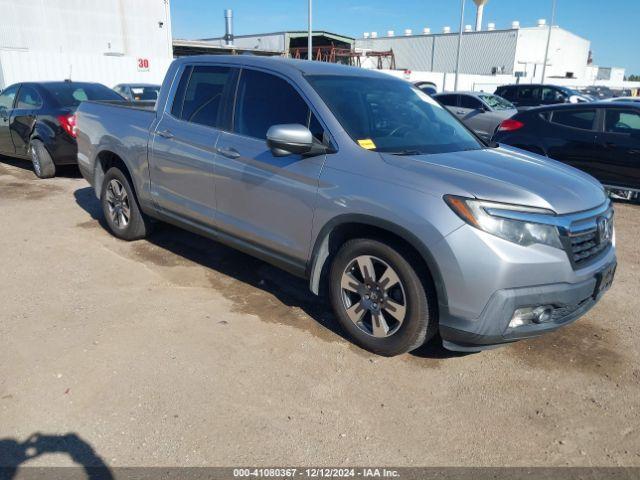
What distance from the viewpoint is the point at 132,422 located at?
2736 mm

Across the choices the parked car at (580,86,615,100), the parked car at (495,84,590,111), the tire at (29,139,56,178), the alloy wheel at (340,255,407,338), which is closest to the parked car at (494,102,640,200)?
the alloy wheel at (340,255,407,338)

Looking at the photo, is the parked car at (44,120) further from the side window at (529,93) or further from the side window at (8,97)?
the side window at (529,93)

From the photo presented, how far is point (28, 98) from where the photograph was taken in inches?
347

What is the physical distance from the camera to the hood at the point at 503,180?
116 inches

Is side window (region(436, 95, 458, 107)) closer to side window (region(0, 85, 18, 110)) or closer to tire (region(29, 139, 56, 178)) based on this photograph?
tire (region(29, 139, 56, 178))

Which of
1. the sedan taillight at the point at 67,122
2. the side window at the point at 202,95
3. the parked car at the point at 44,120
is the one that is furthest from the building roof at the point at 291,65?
the parked car at the point at 44,120

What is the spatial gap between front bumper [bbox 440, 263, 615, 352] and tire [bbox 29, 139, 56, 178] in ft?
25.8

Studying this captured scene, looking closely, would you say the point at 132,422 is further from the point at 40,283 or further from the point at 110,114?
the point at 110,114

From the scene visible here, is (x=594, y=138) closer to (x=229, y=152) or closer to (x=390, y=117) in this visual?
(x=390, y=117)

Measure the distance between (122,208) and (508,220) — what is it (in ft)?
13.6

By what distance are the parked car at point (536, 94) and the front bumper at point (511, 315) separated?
656 inches

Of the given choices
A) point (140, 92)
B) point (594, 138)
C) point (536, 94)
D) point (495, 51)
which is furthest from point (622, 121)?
point (495, 51)

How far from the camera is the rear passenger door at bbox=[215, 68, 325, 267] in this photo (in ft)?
11.8

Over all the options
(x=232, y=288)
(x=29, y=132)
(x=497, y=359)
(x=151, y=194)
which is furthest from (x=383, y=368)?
(x=29, y=132)
